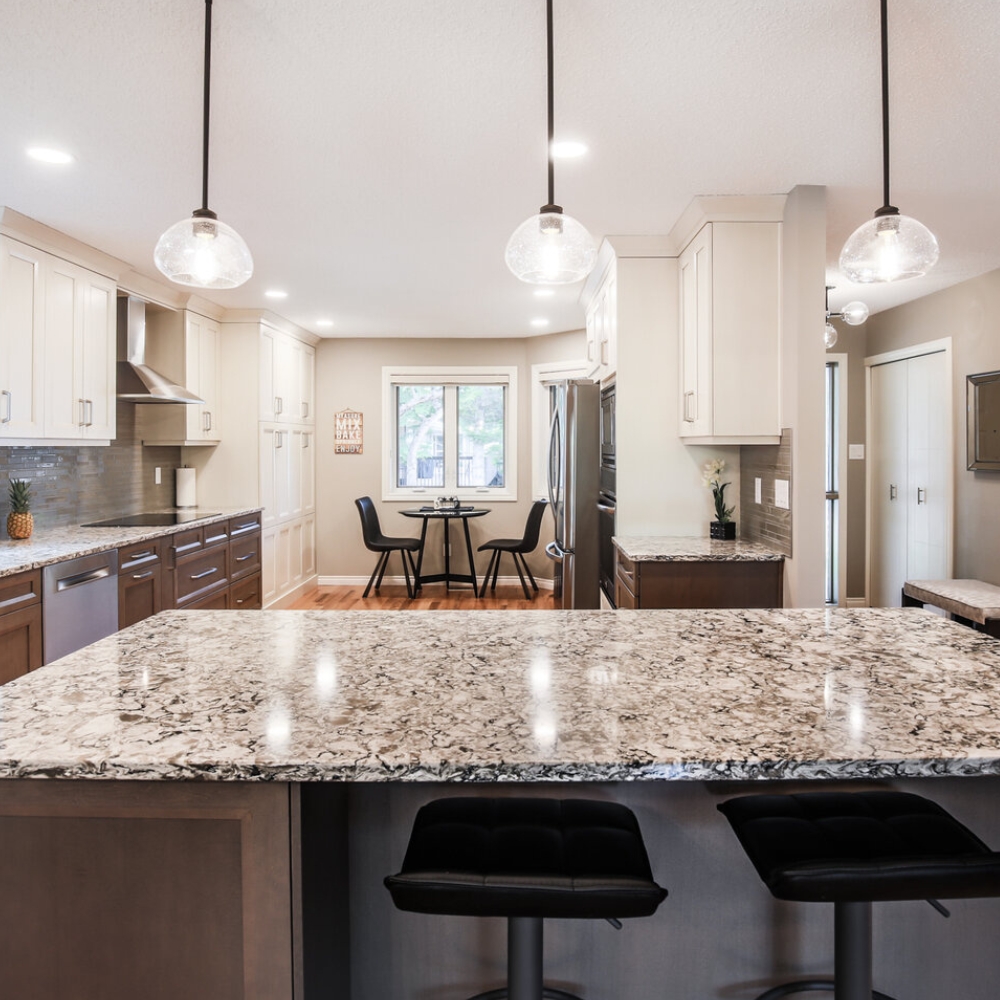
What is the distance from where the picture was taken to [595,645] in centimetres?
158

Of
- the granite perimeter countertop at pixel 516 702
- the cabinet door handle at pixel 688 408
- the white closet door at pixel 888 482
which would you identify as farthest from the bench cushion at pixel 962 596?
the granite perimeter countertop at pixel 516 702

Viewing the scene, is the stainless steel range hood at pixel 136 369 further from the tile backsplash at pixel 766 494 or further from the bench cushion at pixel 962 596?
the bench cushion at pixel 962 596

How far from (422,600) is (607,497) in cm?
284

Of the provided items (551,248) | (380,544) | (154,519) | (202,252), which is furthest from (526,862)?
(380,544)

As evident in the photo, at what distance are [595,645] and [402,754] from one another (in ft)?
2.26

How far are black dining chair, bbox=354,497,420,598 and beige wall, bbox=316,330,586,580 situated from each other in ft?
0.88

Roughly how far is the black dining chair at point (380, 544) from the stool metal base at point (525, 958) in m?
5.33

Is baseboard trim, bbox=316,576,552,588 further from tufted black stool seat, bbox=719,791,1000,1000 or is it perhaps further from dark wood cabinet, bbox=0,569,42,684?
tufted black stool seat, bbox=719,791,1000,1000

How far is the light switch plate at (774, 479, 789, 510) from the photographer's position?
10.0ft

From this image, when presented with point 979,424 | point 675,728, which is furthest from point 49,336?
point 979,424

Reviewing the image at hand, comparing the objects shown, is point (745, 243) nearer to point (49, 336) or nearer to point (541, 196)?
point (541, 196)

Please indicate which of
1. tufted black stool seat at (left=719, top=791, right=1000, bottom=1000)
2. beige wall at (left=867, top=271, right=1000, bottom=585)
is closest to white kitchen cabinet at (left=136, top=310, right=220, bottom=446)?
tufted black stool seat at (left=719, top=791, right=1000, bottom=1000)

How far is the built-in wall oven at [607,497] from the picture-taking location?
12.6 feet

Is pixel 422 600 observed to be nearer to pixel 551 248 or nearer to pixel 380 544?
pixel 380 544
